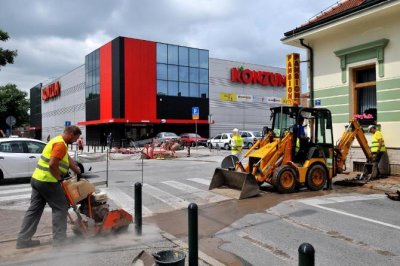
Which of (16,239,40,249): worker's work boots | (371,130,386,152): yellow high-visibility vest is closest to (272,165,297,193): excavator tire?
(371,130,386,152): yellow high-visibility vest

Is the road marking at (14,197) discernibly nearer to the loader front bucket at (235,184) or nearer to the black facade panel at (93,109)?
the loader front bucket at (235,184)

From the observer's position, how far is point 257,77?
51938 mm

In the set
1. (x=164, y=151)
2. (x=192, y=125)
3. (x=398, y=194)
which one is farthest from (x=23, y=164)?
(x=192, y=125)

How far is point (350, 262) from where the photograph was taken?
530cm

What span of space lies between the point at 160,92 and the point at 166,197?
3400 cm

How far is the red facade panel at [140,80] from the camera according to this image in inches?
1629

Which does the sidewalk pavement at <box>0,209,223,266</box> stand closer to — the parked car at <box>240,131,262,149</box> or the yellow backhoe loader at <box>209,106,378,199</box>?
the yellow backhoe loader at <box>209,106,378,199</box>

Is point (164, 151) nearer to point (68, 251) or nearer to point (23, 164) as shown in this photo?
point (23, 164)

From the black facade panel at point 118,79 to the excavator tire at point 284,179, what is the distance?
32.0 m

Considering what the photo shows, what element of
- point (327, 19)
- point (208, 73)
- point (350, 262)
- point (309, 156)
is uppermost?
point (208, 73)

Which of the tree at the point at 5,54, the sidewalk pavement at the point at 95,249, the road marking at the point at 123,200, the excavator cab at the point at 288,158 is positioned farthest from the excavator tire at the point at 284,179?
the tree at the point at 5,54

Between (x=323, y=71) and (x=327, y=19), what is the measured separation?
6.70ft

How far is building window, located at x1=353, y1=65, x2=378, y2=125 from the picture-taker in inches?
559

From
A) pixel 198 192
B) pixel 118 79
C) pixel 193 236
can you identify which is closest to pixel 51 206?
pixel 193 236
